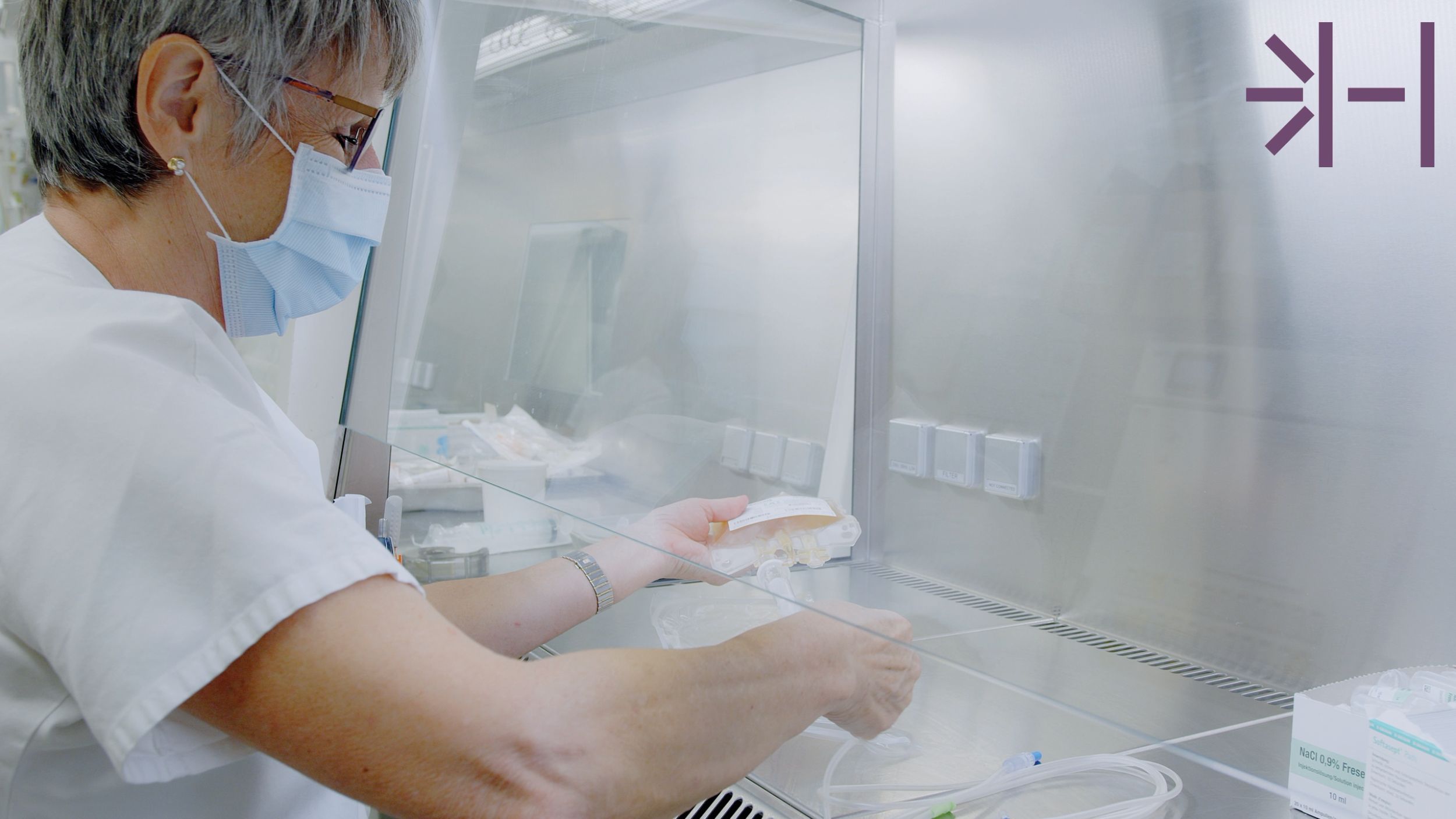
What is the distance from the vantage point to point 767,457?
126 centimetres

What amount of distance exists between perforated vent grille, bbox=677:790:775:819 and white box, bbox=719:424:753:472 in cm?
46

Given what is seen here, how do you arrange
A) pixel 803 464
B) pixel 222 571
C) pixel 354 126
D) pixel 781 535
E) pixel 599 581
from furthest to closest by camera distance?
pixel 803 464, pixel 599 581, pixel 781 535, pixel 354 126, pixel 222 571

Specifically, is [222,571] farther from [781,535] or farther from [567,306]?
[567,306]

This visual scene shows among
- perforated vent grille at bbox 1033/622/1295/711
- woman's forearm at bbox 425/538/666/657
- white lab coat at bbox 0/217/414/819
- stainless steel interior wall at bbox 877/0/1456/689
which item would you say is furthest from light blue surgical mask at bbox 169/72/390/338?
perforated vent grille at bbox 1033/622/1295/711

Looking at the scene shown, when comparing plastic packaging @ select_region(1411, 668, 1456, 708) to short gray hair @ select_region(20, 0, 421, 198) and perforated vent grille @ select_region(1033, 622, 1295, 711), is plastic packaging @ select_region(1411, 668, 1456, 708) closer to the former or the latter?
perforated vent grille @ select_region(1033, 622, 1295, 711)

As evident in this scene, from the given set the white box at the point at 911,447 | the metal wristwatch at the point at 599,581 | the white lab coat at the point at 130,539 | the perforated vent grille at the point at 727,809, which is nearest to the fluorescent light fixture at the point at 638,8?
the white box at the point at 911,447

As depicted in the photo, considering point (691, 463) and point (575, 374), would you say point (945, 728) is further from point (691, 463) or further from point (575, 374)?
point (575, 374)

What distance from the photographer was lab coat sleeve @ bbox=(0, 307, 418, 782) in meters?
0.52

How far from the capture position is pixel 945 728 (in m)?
0.88

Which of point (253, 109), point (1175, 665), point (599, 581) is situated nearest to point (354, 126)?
point (253, 109)

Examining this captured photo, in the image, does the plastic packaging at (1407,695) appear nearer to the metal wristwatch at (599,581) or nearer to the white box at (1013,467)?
the white box at (1013,467)

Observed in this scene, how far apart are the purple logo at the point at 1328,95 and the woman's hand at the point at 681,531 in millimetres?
685

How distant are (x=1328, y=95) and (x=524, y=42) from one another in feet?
4.02

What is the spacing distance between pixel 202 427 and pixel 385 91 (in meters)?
0.43
